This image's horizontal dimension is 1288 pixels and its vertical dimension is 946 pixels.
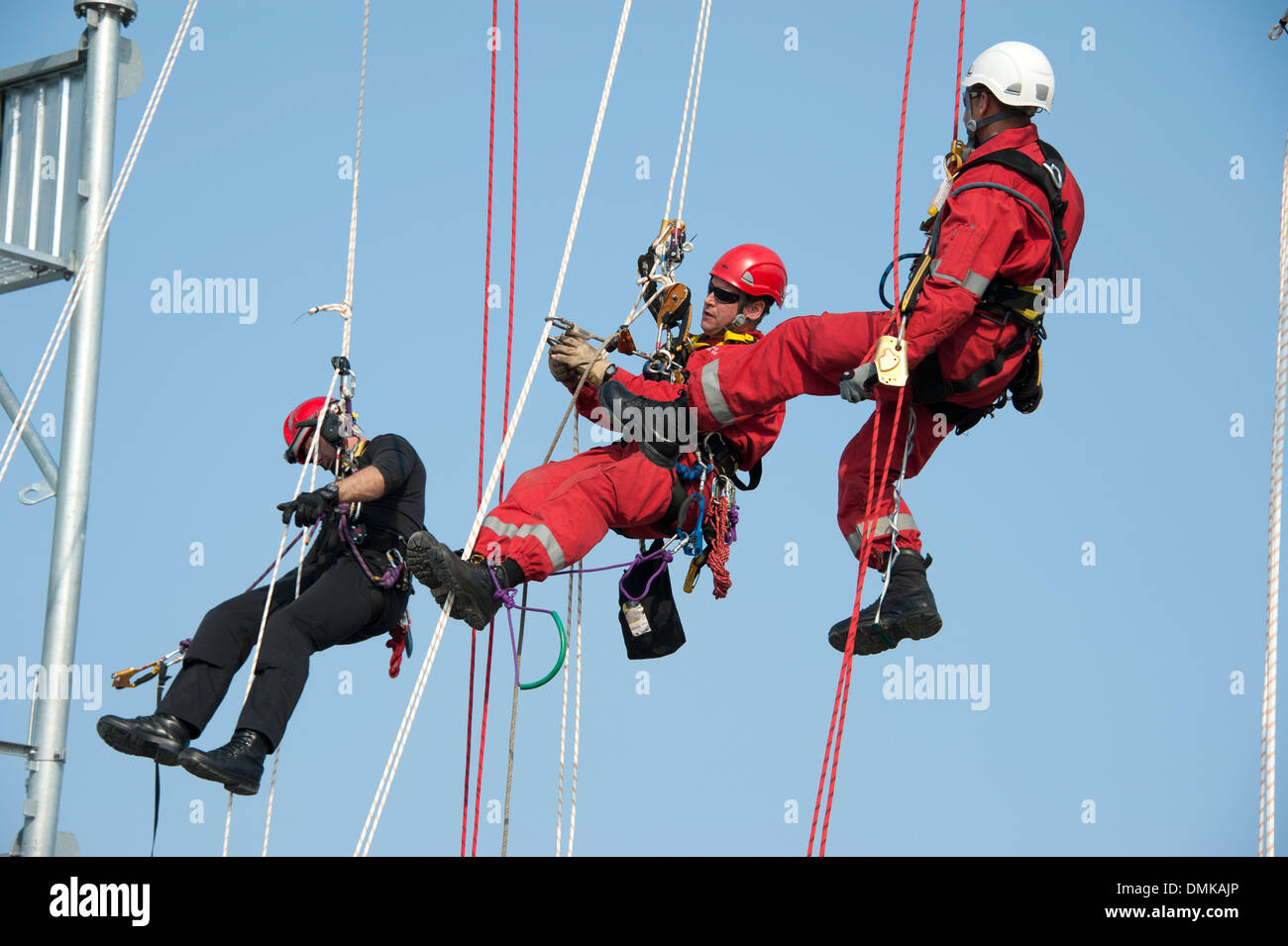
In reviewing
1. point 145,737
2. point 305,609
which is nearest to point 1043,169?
point 305,609

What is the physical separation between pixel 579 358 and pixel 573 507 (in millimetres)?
543

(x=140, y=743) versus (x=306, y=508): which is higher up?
(x=306, y=508)

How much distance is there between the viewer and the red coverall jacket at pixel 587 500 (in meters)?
5.76

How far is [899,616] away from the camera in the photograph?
18.6 feet

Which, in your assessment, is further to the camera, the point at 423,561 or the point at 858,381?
the point at 423,561

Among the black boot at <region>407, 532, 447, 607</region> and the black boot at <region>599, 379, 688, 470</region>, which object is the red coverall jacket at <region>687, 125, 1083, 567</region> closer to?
the black boot at <region>599, 379, 688, 470</region>

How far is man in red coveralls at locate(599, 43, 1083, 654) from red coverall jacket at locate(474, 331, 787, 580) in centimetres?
17

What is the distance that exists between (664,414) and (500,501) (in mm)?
624

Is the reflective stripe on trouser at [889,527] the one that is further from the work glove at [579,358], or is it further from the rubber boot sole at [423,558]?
the rubber boot sole at [423,558]

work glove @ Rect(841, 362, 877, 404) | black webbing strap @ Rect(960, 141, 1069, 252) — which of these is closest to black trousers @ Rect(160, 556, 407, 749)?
work glove @ Rect(841, 362, 877, 404)

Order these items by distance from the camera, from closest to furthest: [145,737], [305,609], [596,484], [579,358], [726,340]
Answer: [145,737] < [596,484] < [579,358] < [305,609] < [726,340]

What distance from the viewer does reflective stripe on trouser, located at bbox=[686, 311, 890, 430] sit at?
5543 mm

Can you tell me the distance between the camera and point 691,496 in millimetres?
6242

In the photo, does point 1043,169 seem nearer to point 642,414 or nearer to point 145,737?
point 642,414
